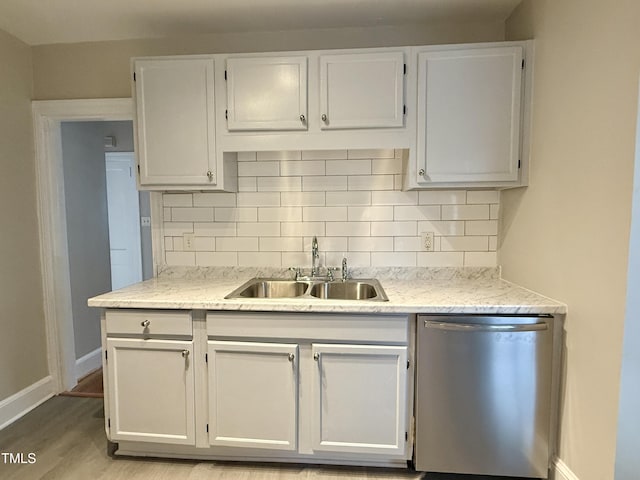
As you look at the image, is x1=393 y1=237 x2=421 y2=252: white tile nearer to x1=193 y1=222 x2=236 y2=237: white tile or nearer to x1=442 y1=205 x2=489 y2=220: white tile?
x1=442 y1=205 x2=489 y2=220: white tile

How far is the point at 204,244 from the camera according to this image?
2465mm

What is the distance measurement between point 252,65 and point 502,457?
2.33m

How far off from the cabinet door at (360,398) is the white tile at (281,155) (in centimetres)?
120

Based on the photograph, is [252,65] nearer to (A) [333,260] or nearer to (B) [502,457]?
(A) [333,260]

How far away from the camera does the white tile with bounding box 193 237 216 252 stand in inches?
96.8

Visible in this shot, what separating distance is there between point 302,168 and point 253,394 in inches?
53.2

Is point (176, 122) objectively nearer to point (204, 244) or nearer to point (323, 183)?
point (204, 244)

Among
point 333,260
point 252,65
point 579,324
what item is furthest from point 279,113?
point 579,324

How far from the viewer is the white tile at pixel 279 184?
93.9 inches

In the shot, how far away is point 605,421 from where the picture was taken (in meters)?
1.38

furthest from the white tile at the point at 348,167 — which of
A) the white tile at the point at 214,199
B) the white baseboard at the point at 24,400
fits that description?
the white baseboard at the point at 24,400

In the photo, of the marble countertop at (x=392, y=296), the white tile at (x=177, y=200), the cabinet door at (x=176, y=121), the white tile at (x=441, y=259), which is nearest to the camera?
the marble countertop at (x=392, y=296)

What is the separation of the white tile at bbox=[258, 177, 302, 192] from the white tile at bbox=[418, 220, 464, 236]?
0.83 m

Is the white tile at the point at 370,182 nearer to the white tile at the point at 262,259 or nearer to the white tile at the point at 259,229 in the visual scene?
the white tile at the point at 259,229
